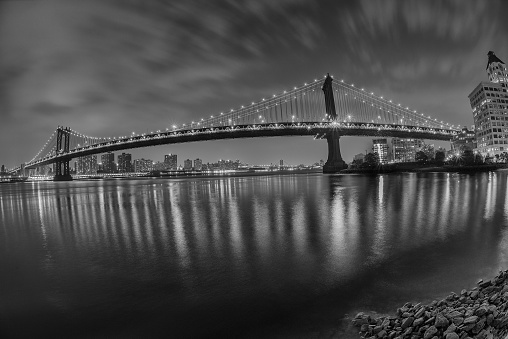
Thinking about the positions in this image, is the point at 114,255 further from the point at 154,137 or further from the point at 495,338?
the point at 154,137

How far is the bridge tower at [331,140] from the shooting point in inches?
2781

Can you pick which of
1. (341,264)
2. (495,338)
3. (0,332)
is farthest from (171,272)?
(495,338)

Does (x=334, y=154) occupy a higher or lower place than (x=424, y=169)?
higher

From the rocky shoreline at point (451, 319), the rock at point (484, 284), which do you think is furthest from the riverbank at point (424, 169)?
the rocky shoreline at point (451, 319)

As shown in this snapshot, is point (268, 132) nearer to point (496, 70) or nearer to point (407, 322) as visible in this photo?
point (407, 322)

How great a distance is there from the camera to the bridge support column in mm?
70438

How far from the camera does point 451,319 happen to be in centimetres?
394

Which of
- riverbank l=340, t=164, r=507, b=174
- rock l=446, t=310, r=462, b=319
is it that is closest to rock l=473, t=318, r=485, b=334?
rock l=446, t=310, r=462, b=319

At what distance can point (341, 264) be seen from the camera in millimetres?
7105

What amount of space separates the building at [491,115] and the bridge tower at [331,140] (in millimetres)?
50694

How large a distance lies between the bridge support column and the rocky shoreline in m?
67.9

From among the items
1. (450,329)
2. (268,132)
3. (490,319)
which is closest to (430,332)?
(450,329)

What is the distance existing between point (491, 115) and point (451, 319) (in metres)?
111

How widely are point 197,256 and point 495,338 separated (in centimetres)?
678
